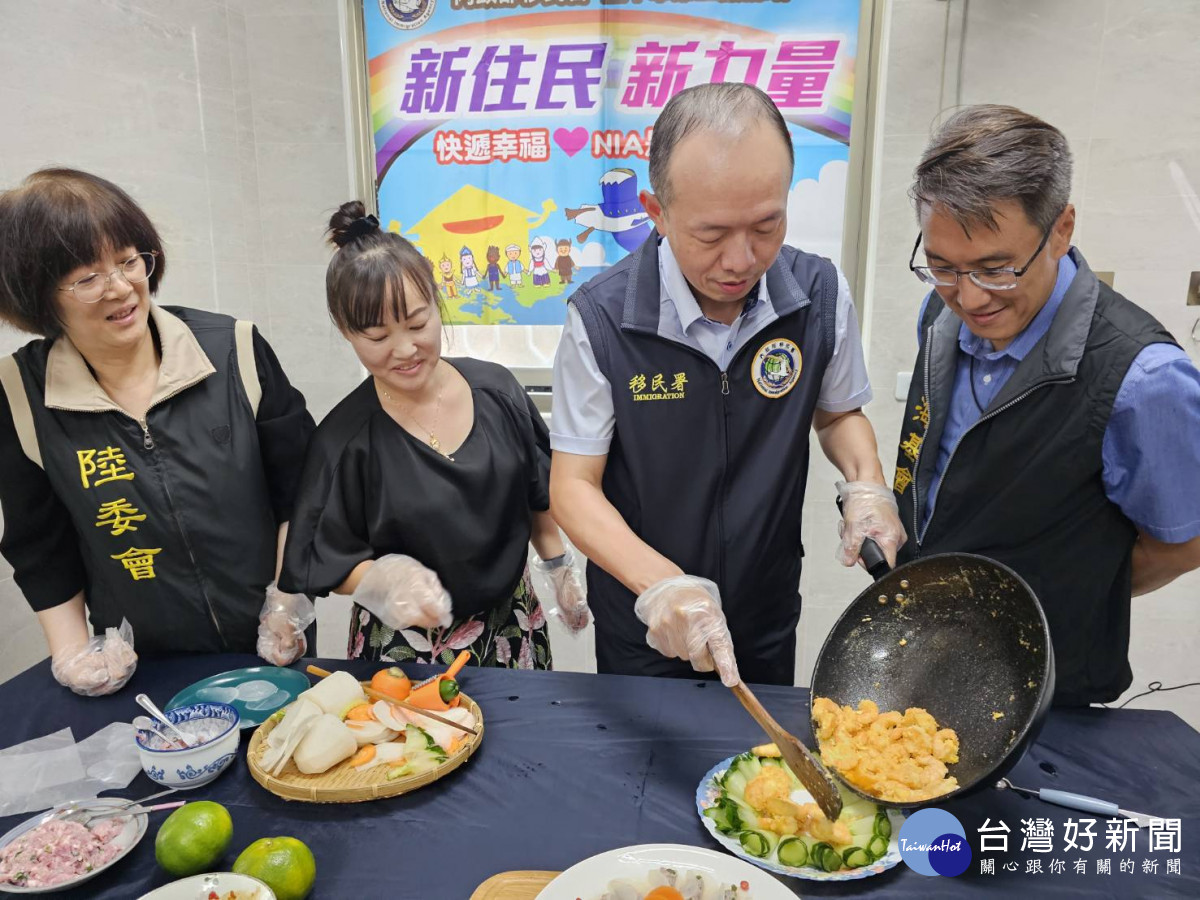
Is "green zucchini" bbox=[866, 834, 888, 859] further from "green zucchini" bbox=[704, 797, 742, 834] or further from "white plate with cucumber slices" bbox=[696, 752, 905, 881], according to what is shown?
"green zucchini" bbox=[704, 797, 742, 834]

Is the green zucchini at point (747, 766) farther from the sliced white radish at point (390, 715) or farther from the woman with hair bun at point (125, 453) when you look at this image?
the woman with hair bun at point (125, 453)

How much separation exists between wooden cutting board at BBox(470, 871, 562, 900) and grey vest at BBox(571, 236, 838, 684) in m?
Result: 0.76

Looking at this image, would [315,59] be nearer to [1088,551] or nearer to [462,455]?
[462,455]

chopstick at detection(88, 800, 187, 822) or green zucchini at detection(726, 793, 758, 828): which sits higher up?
green zucchini at detection(726, 793, 758, 828)

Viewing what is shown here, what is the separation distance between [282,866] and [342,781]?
0.24 meters

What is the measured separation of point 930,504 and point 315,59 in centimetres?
314

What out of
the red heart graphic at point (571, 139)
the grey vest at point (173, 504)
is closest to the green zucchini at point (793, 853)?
the grey vest at point (173, 504)

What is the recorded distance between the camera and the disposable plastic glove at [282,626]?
5.82 feet

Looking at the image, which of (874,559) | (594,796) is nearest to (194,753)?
(594,796)

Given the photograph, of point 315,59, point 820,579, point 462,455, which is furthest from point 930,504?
point 315,59

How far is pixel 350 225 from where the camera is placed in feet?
5.96

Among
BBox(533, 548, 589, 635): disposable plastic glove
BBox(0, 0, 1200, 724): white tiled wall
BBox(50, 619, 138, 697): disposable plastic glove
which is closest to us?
BBox(50, 619, 138, 697): disposable plastic glove

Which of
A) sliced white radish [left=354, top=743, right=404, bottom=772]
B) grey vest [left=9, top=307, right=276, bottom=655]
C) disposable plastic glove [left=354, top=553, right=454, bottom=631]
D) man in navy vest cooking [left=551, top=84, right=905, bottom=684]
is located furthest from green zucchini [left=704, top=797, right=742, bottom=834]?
grey vest [left=9, top=307, right=276, bottom=655]

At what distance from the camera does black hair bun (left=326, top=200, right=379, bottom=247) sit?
1.82 metres
